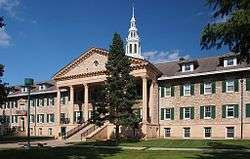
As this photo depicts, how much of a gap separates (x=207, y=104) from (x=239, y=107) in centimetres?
385

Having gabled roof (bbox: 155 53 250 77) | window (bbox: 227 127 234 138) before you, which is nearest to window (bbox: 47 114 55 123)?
gabled roof (bbox: 155 53 250 77)

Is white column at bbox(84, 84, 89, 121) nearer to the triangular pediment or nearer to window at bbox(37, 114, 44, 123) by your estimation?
the triangular pediment

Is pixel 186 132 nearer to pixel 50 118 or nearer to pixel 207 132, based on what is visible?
pixel 207 132

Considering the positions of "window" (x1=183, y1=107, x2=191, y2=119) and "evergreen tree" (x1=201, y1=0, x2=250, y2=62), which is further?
"window" (x1=183, y1=107, x2=191, y2=119)

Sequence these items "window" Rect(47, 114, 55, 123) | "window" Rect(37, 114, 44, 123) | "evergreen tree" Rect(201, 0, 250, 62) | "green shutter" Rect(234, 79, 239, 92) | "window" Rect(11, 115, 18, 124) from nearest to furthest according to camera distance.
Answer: "evergreen tree" Rect(201, 0, 250, 62) → "green shutter" Rect(234, 79, 239, 92) → "window" Rect(47, 114, 55, 123) → "window" Rect(37, 114, 44, 123) → "window" Rect(11, 115, 18, 124)

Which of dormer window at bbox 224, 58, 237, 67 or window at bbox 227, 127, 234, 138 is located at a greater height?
dormer window at bbox 224, 58, 237, 67

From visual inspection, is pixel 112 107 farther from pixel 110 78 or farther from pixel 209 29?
pixel 209 29

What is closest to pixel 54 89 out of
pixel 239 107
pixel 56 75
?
pixel 56 75

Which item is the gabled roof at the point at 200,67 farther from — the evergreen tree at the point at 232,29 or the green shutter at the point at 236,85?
the evergreen tree at the point at 232,29

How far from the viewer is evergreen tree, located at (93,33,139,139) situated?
4612 centimetres

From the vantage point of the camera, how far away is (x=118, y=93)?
46.5m

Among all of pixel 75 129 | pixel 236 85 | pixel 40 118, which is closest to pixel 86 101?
pixel 75 129

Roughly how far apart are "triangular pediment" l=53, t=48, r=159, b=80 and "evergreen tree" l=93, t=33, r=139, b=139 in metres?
9.27

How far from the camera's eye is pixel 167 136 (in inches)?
2121
